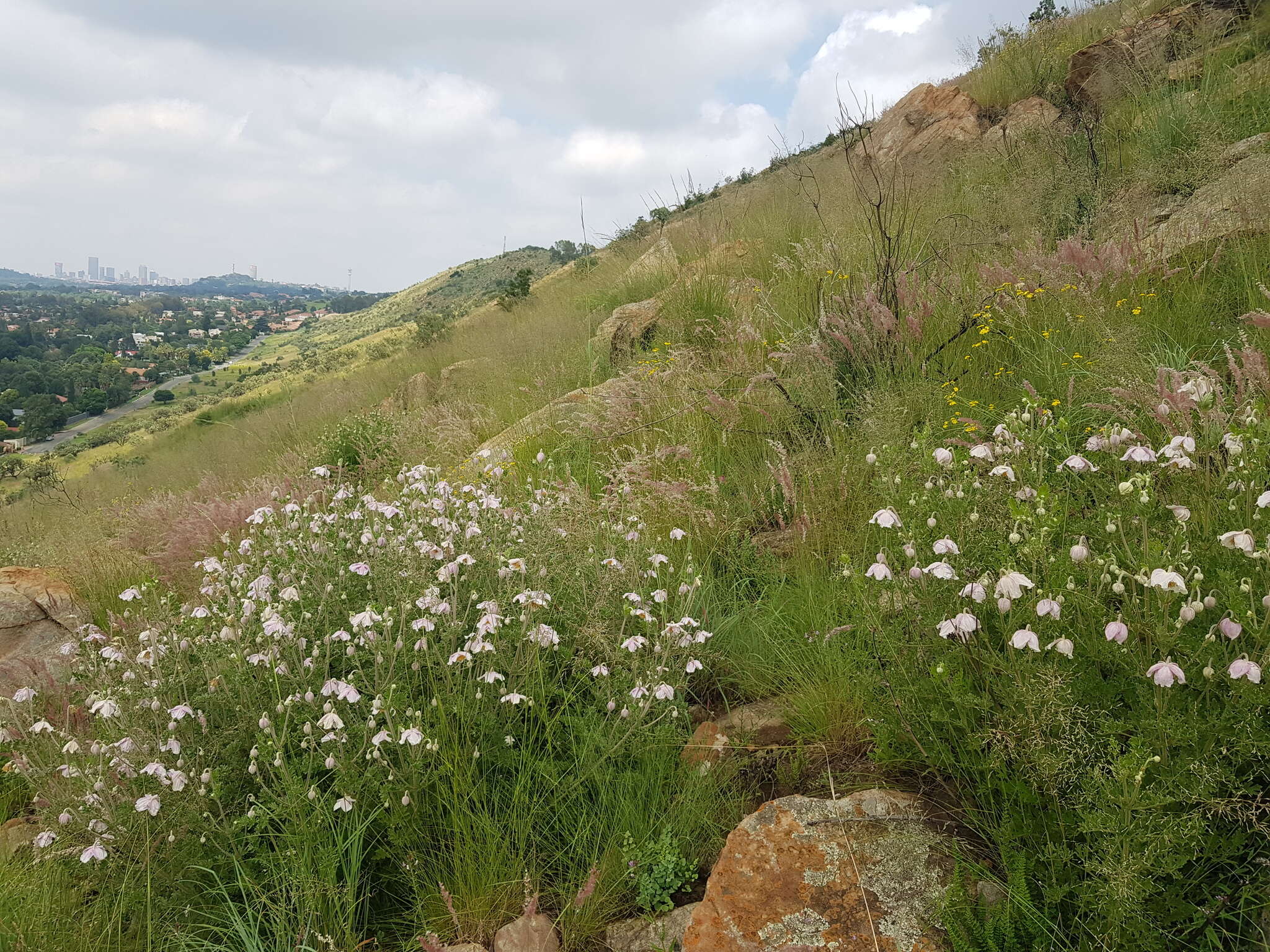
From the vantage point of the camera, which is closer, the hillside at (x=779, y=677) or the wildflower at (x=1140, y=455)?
the hillside at (x=779, y=677)

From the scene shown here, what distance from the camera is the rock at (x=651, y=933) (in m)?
1.86

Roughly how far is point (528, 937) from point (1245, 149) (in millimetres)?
7768

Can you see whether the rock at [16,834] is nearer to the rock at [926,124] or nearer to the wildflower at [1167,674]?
the wildflower at [1167,674]

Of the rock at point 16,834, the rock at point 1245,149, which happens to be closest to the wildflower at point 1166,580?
the rock at point 16,834

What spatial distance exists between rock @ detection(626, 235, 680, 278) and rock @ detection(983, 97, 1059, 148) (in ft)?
14.3

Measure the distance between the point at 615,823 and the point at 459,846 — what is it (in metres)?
0.48

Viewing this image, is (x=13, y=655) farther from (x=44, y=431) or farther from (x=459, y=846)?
(x=44, y=431)

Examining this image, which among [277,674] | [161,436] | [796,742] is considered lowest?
[796,742]

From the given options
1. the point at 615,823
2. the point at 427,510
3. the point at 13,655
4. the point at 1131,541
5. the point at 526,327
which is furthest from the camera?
the point at 526,327

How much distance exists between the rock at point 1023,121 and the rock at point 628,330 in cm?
511

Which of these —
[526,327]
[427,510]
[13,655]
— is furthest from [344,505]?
[526,327]

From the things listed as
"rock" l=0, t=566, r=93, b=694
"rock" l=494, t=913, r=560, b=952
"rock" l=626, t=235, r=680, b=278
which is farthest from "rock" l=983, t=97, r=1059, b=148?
"rock" l=0, t=566, r=93, b=694

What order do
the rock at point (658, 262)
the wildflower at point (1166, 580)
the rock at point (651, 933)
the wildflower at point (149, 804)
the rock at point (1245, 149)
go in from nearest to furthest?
the wildflower at point (1166, 580), the rock at point (651, 933), the wildflower at point (149, 804), the rock at point (1245, 149), the rock at point (658, 262)

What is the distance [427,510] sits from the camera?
3.39 metres
